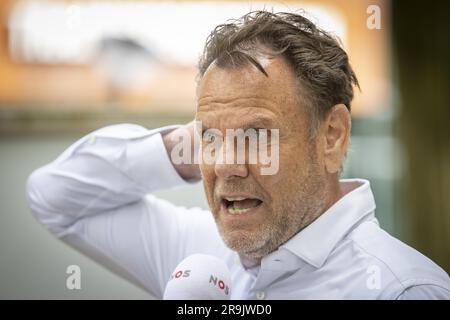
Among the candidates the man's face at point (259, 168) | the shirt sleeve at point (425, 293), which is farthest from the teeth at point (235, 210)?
the shirt sleeve at point (425, 293)

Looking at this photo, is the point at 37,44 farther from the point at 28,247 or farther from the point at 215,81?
the point at 215,81

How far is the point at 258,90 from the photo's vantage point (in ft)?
3.15

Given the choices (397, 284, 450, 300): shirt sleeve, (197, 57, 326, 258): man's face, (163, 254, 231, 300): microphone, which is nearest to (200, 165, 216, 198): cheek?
(197, 57, 326, 258): man's face

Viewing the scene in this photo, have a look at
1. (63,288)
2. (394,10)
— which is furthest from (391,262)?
(394,10)

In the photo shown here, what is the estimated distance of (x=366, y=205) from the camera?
3.33ft

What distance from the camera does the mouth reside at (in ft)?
3.22

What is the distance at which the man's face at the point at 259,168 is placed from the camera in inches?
37.9

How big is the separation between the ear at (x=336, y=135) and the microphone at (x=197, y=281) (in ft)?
0.77

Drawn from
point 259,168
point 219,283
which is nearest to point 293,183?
point 259,168

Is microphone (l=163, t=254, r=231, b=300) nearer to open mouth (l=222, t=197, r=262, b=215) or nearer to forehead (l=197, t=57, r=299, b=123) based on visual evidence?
open mouth (l=222, t=197, r=262, b=215)

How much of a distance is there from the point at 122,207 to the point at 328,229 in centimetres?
40

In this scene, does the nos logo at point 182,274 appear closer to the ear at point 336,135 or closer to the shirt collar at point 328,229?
the shirt collar at point 328,229

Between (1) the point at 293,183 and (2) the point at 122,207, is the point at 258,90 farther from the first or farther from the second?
(2) the point at 122,207
